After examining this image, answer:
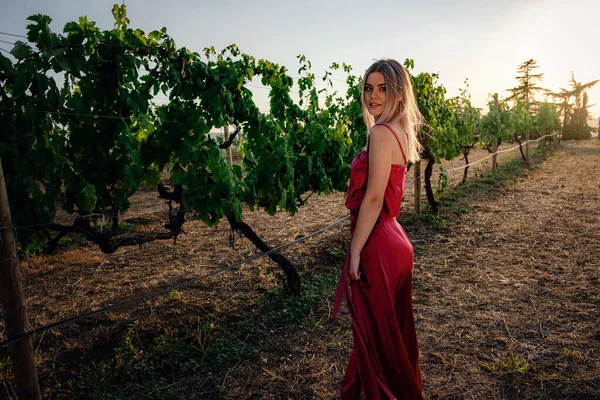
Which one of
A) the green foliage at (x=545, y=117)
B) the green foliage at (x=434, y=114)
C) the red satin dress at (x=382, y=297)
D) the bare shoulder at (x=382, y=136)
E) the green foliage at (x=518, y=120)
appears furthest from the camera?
the green foliage at (x=545, y=117)

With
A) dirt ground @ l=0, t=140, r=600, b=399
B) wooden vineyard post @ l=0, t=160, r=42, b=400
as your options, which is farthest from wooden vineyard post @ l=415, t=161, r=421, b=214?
wooden vineyard post @ l=0, t=160, r=42, b=400

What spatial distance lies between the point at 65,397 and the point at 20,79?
6.75ft

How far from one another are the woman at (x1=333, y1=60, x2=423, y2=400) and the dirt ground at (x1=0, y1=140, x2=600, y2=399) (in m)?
0.75

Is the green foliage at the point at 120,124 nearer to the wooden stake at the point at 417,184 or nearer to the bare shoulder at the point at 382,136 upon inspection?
the bare shoulder at the point at 382,136

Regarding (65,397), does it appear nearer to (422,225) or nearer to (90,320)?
(90,320)

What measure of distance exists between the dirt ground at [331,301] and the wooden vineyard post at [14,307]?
0.53m

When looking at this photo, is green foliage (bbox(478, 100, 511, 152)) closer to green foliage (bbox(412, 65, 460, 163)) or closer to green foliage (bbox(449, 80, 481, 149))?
green foliage (bbox(449, 80, 481, 149))

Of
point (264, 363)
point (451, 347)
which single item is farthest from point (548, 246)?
point (264, 363)

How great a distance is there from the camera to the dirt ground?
2684mm

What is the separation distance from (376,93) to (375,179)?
1.43ft

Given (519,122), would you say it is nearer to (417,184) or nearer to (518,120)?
(518,120)

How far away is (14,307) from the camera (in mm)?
2064

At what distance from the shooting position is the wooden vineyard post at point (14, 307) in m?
1.97

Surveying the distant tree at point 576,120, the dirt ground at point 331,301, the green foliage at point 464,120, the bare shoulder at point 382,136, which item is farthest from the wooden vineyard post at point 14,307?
the distant tree at point 576,120
